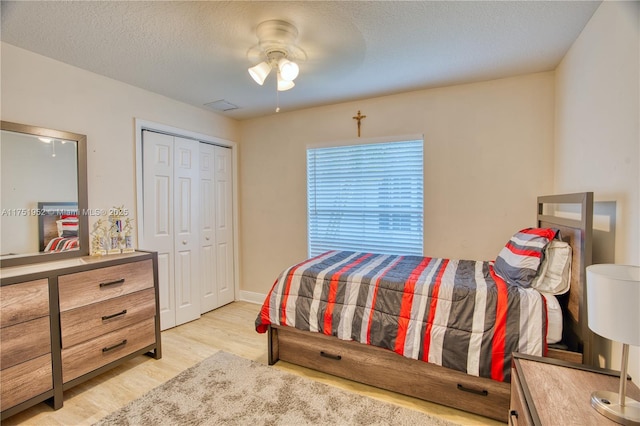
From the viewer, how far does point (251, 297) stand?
416 centimetres

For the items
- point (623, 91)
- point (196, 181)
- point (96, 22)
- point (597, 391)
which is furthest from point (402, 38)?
point (196, 181)

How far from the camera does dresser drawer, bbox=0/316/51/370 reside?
5.71 feet

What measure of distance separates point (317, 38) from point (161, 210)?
2389 millimetres

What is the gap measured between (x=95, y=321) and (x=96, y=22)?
2041 millimetres

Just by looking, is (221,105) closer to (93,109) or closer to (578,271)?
(93,109)

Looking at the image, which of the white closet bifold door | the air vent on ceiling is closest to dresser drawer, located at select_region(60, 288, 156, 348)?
the white closet bifold door

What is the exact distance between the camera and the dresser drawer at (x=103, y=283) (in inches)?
80.0

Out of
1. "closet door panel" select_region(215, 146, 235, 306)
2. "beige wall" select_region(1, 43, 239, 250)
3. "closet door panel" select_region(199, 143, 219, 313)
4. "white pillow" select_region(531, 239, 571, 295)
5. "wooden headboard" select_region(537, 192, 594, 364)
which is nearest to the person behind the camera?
"wooden headboard" select_region(537, 192, 594, 364)

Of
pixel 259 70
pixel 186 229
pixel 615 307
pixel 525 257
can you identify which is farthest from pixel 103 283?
pixel 525 257

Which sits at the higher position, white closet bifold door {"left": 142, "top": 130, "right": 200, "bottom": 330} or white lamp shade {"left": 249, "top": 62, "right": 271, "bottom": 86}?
white lamp shade {"left": 249, "top": 62, "right": 271, "bottom": 86}

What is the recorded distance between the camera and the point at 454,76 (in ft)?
8.89

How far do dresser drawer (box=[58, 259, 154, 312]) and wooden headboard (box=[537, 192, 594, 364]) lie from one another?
306 centimetres

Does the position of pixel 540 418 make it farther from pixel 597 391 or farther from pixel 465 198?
pixel 465 198

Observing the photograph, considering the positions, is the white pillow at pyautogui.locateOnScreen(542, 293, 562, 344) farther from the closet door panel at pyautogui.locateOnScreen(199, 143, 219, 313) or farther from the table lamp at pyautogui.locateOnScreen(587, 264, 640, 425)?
the closet door panel at pyautogui.locateOnScreen(199, 143, 219, 313)
